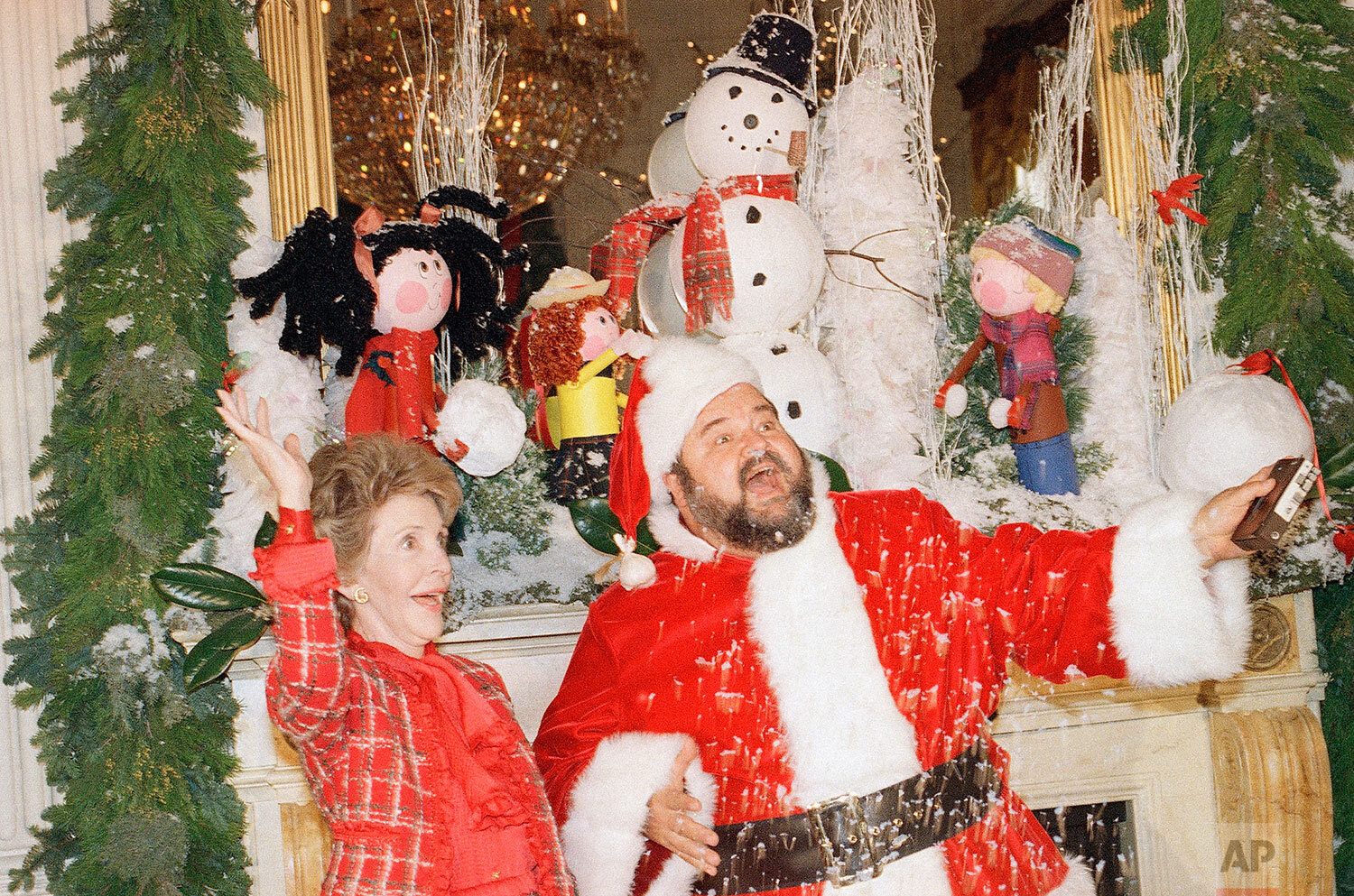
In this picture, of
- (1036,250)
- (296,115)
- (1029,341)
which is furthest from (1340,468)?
(296,115)

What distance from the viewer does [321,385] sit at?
116 inches

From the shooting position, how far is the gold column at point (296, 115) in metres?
3.17

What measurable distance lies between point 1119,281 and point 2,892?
128 inches

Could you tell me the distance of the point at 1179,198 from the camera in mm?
3338

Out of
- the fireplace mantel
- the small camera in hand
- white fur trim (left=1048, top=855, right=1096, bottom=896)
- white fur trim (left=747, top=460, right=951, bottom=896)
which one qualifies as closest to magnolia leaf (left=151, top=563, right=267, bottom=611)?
the fireplace mantel

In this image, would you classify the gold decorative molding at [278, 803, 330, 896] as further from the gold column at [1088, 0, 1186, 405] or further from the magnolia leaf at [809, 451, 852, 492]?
the gold column at [1088, 0, 1186, 405]

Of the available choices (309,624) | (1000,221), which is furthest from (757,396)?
(1000,221)

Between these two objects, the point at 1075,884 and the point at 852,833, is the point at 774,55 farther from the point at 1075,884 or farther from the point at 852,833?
the point at 1075,884

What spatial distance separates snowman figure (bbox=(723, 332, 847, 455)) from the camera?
3043 millimetres

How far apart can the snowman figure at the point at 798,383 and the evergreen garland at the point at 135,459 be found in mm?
1286

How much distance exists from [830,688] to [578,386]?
1.23 m

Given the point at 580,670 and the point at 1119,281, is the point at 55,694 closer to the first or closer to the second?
the point at 580,670

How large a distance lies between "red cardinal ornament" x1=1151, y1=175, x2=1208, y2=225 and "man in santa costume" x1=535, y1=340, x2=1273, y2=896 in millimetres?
1496

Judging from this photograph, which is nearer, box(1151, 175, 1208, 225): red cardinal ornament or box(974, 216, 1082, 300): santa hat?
box(974, 216, 1082, 300): santa hat
